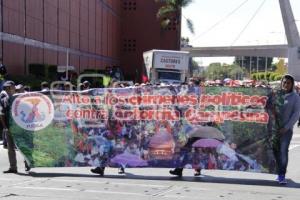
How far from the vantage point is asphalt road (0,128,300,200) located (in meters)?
8.89

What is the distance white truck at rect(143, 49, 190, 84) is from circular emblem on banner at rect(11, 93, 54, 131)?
3231 centimetres

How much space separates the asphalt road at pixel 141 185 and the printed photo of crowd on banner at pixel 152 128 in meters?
0.29

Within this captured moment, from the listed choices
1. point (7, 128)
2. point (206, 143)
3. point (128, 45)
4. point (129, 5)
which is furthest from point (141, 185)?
point (129, 5)

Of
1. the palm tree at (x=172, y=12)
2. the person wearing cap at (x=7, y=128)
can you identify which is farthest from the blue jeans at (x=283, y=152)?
the palm tree at (x=172, y=12)

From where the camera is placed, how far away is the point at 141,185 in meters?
9.88

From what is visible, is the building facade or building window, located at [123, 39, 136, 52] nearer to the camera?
the building facade

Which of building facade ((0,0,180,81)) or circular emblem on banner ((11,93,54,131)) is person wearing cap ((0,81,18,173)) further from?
building facade ((0,0,180,81))

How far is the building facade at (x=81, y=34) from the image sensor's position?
32.8 meters

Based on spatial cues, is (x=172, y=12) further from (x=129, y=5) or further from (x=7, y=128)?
(x=7, y=128)

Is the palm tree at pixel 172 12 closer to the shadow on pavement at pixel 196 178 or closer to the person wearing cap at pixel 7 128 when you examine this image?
the person wearing cap at pixel 7 128

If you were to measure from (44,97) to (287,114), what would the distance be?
438 centimetres

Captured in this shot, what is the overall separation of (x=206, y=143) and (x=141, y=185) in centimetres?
→ 155

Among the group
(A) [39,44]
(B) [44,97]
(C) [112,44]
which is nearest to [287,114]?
(B) [44,97]

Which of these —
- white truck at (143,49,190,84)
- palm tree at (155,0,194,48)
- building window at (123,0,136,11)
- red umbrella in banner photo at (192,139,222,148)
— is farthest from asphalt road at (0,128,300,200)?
building window at (123,0,136,11)
